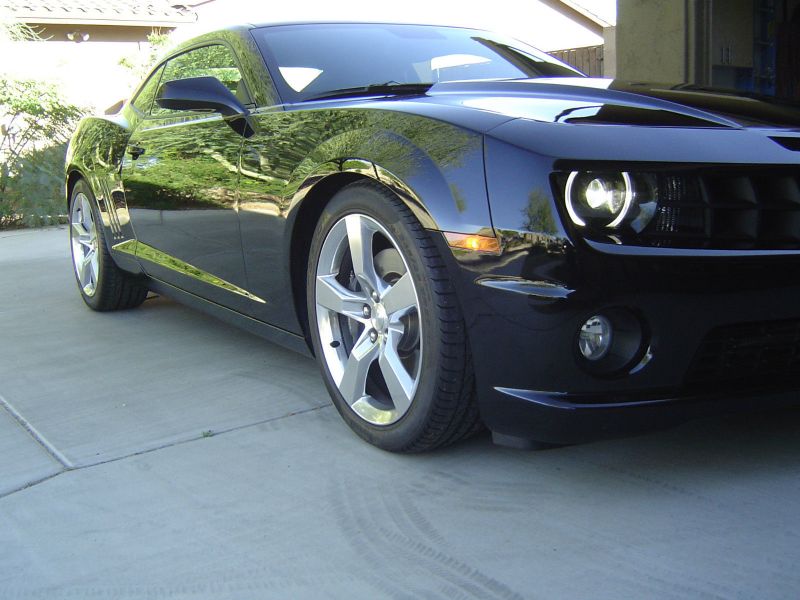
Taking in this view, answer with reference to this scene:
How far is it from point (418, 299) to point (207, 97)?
1390 millimetres

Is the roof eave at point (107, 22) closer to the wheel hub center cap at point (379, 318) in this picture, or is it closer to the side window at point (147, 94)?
the side window at point (147, 94)

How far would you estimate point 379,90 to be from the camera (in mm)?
3266

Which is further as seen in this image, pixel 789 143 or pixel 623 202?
pixel 789 143

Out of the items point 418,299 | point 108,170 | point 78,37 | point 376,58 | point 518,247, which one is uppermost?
point 78,37

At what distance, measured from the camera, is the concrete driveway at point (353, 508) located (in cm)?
204

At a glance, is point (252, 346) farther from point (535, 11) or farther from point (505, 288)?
point (535, 11)

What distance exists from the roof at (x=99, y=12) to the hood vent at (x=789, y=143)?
17.6 meters

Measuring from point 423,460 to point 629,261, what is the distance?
89 centimetres

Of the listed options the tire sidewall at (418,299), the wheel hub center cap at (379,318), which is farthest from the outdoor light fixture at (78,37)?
the wheel hub center cap at (379,318)

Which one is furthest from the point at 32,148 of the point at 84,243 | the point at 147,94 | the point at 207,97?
the point at 207,97

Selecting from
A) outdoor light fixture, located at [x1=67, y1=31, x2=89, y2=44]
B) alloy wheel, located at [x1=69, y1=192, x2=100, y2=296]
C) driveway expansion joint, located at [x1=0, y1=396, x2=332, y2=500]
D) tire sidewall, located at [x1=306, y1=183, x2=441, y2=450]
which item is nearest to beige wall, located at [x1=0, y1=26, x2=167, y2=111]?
outdoor light fixture, located at [x1=67, y1=31, x2=89, y2=44]

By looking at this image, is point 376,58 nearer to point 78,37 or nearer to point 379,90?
point 379,90

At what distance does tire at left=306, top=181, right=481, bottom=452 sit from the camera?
7.91ft

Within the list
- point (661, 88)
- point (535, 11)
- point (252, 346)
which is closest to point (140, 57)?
point (535, 11)
